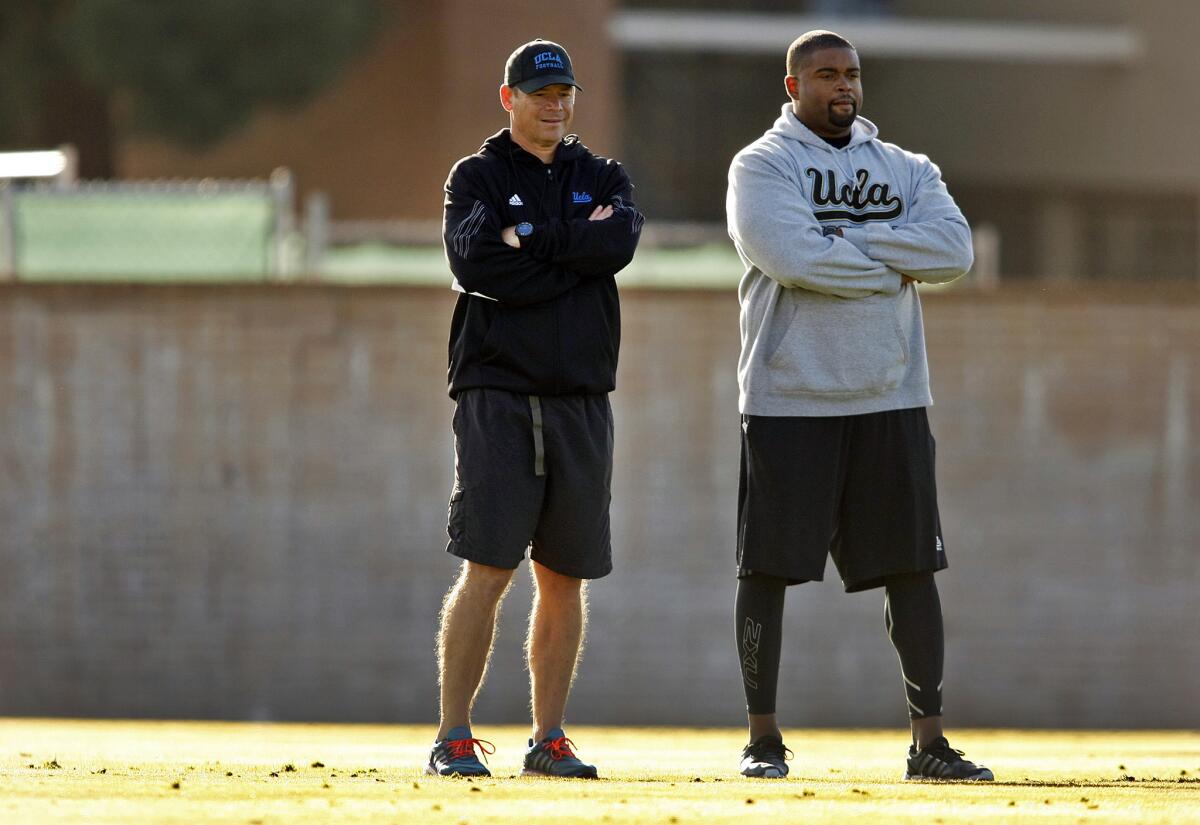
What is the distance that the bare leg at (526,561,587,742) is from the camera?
16.6ft

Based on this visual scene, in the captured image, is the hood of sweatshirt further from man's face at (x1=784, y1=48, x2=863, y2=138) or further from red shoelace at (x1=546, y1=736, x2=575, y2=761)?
red shoelace at (x1=546, y1=736, x2=575, y2=761)

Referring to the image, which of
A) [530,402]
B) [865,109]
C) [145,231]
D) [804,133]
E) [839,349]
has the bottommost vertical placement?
[530,402]

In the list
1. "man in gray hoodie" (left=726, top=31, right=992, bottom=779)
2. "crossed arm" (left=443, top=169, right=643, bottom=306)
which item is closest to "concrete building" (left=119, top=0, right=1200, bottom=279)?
"man in gray hoodie" (left=726, top=31, right=992, bottom=779)

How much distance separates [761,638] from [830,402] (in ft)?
2.21

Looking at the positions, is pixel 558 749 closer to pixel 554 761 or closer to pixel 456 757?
pixel 554 761

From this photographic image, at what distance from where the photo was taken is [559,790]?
14.4 ft

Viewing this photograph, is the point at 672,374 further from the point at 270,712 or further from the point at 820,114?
the point at 820,114

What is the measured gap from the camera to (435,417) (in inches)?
404

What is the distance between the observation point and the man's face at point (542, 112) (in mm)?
4996

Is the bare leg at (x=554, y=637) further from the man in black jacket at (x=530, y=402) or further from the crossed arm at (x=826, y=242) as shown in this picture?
the crossed arm at (x=826, y=242)

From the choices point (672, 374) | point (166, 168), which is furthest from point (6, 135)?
point (672, 374)

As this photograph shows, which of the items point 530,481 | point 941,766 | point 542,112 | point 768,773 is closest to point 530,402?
point 530,481

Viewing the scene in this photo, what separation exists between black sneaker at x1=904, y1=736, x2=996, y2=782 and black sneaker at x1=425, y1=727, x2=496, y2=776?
3.75 ft

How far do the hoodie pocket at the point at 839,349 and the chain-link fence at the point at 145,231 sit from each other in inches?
235
